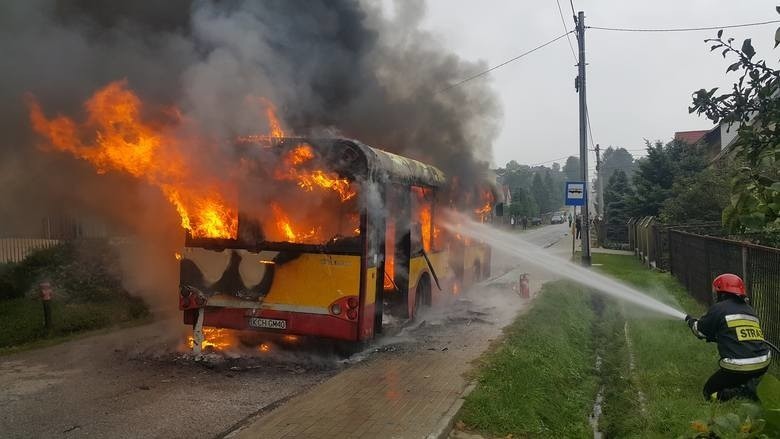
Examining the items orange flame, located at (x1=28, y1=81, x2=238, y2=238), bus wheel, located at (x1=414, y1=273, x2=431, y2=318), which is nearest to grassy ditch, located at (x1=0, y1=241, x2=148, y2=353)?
orange flame, located at (x1=28, y1=81, x2=238, y2=238)

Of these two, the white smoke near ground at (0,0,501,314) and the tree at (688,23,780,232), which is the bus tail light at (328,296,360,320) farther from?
the tree at (688,23,780,232)

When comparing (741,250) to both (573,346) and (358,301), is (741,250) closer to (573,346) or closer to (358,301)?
(573,346)

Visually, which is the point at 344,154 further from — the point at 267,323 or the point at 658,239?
the point at 658,239

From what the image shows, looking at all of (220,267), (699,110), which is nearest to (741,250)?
(699,110)

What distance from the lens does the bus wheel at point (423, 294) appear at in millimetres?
9630

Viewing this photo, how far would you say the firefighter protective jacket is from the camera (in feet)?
17.7

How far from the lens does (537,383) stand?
662 centimetres

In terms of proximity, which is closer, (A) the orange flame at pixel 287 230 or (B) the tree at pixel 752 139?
(B) the tree at pixel 752 139

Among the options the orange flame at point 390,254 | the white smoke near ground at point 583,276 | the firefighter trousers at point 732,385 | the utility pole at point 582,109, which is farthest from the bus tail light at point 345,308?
the utility pole at point 582,109

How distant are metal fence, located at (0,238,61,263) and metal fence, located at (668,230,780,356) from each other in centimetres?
1199

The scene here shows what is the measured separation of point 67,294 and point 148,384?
17.6 feet

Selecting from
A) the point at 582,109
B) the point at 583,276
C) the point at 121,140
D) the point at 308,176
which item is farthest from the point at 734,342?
the point at 582,109

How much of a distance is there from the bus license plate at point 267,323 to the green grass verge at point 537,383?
2431 mm

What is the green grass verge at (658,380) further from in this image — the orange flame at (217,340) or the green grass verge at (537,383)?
the orange flame at (217,340)
